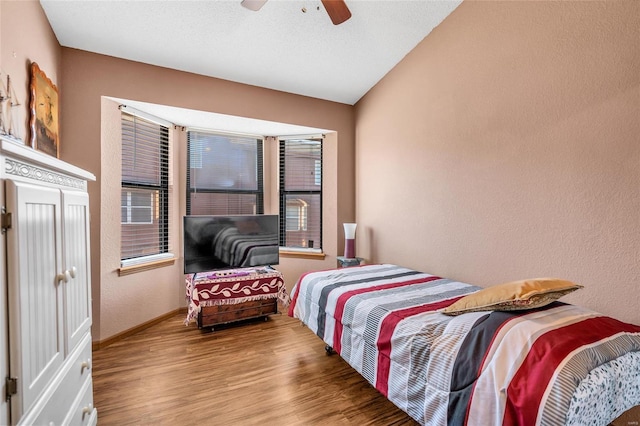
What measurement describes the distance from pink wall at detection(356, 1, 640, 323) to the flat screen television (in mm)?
1592

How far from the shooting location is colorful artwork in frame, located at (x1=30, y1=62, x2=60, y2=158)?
189cm

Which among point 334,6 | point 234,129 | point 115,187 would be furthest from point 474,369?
point 234,129

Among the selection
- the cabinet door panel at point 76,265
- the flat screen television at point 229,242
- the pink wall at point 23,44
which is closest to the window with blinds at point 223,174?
the flat screen television at point 229,242

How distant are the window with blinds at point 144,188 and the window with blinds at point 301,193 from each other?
1541mm

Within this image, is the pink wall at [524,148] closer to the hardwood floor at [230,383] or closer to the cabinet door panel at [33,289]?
the hardwood floor at [230,383]

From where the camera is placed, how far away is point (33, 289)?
917 millimetres

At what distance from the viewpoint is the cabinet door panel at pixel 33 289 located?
2.68ft

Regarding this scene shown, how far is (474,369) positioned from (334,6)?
228 centimetres

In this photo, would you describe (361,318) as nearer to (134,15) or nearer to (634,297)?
(634,297)

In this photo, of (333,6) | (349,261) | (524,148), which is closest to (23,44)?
(333,6)

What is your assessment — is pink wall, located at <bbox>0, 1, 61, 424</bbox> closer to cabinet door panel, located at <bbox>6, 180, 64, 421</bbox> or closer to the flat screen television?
cabinet door panel, located at <bbox>6, 180, 64, 421</bbox>

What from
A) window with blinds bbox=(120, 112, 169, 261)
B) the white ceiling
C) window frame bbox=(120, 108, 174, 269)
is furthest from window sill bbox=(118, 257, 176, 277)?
the white ceiling

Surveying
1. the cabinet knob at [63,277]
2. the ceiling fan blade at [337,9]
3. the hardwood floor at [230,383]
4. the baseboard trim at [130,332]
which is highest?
the ceiling fan blade at [337,9]

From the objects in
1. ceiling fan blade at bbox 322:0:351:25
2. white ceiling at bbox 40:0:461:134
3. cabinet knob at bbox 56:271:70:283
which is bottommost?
cabinet knob at bbox 56:271:70:283
